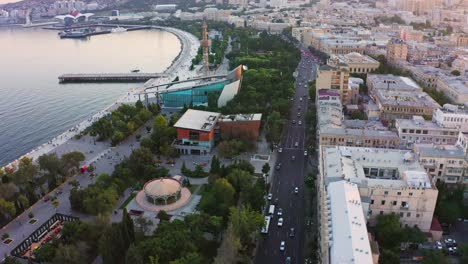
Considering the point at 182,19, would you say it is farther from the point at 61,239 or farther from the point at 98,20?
the point at 61,239

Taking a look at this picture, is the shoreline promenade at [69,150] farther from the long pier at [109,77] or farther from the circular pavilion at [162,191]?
the long pier at [109,77]

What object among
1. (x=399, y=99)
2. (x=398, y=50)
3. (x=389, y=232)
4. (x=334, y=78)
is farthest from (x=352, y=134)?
(x=398, y=50)

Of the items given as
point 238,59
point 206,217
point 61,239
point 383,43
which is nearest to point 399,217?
point 206,217

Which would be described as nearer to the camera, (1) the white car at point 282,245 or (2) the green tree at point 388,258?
(2) the green tree at point 388,258

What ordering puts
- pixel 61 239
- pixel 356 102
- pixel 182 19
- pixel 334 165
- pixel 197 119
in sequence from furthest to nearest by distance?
pixel 182 19 < pixel 356 102 < pixel 197 119 < pixel 334 165 < pixel 61 239

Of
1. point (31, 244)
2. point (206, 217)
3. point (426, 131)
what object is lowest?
point (31, 244)

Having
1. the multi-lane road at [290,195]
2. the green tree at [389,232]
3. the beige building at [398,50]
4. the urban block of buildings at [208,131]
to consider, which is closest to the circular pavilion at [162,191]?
the multi-lane road at [290,195]

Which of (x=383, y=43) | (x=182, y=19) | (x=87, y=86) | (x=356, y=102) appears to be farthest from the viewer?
(x=182, y=19)
